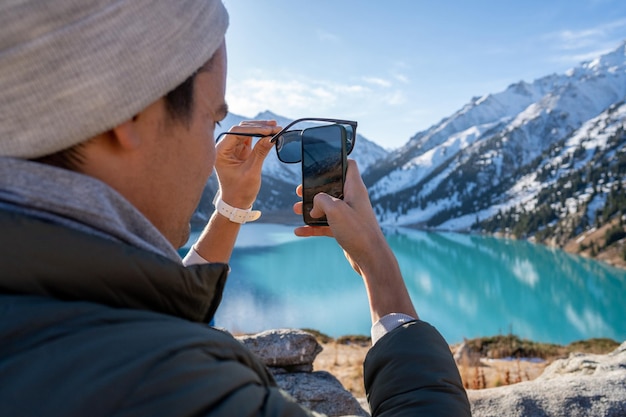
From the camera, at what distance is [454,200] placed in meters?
136

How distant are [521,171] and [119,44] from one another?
14838cm

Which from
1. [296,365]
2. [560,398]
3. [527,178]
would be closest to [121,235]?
[560,398]

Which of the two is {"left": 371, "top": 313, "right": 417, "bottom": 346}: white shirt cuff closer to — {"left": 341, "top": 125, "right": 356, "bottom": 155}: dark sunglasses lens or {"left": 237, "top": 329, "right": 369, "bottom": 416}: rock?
{"left": 341, "top": 125, "right": 356, "bottom": 155}: dark sunglasses lens

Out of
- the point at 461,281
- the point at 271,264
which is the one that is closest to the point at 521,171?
the point at 461,281

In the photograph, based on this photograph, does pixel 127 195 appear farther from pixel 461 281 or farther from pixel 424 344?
pixel 461 281

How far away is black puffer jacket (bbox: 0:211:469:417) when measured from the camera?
0.61 meters

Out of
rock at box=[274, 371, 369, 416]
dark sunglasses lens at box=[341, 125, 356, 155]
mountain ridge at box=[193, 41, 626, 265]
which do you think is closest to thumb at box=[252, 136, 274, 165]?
dark sunglasses lens at box=[341, 125, 356, 155]

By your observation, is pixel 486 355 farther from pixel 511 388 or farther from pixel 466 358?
pixel 511 388

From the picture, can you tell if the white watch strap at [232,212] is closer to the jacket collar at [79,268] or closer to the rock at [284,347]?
the jacket collar at [79,268]

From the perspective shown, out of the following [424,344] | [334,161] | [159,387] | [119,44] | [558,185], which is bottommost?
[159,387]

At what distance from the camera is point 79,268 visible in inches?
28.4

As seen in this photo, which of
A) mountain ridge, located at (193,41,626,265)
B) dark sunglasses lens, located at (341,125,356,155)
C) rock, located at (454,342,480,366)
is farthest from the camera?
mountain ridge, located at (193,41,626,265)

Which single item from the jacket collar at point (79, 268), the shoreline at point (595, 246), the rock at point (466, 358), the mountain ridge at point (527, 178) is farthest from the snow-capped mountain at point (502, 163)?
the jacket collar at point (79, 268)

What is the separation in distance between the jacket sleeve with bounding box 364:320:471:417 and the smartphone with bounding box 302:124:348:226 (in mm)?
709
